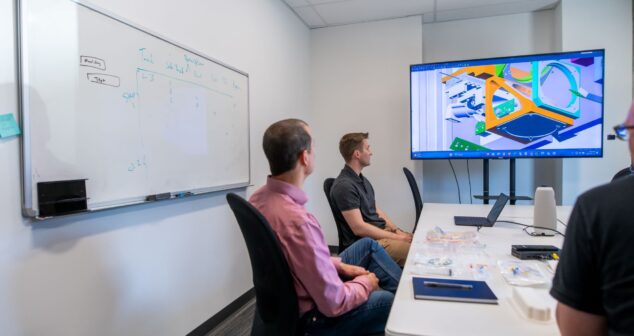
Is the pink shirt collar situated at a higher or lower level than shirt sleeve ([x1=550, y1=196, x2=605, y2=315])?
higher

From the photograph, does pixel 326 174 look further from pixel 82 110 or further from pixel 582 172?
pixel 82 110

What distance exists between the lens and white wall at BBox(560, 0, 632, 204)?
3150mm

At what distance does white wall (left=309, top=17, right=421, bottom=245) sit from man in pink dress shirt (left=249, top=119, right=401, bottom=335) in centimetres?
245

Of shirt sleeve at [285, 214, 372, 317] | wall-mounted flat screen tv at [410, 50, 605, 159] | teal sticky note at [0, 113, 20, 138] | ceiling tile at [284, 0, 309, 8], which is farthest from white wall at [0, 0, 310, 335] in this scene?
wall-mounted flat screen tv at [410, 50, 605, 159]

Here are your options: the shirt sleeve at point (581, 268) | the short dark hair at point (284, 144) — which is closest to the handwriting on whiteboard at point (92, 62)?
the short dark hair at point (284, 144)

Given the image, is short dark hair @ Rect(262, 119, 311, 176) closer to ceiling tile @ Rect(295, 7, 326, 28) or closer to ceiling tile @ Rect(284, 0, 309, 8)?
ceiling tile @ Rect(284, 0, 309, 8)

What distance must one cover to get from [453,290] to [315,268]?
430 mm

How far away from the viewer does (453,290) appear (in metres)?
1.08

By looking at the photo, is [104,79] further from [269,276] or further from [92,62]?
[269,276]

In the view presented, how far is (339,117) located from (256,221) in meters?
3.03

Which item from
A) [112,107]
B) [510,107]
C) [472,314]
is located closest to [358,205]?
[472,314]

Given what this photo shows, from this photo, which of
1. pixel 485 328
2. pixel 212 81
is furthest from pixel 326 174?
pixel 485 328

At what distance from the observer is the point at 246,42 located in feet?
8.74

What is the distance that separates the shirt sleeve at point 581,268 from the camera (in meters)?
0.62
